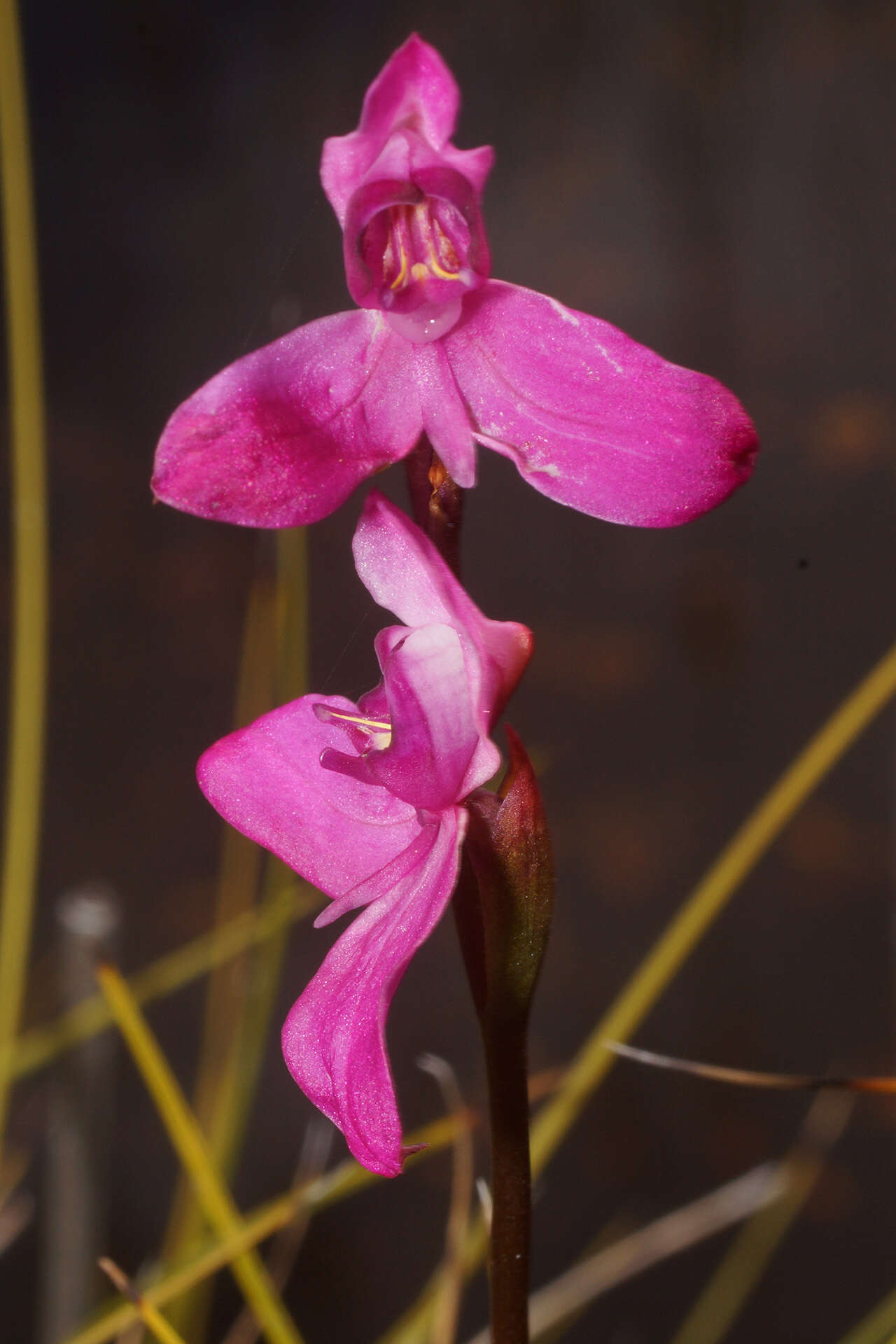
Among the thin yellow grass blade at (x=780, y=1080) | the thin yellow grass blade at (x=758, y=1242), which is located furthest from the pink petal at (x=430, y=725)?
the thin yellow grass blade at (x=758, y=1242)

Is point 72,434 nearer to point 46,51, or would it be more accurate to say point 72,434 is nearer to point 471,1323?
point 46,51

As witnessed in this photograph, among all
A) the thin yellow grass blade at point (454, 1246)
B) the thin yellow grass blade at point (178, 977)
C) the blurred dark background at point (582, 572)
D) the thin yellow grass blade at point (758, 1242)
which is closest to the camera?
the thin yellow grass blade at point (454, 1246)

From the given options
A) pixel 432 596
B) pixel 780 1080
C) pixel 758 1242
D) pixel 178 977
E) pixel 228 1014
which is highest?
pixel 432 596

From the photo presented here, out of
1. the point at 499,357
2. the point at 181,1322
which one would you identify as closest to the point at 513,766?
the point at 499,357

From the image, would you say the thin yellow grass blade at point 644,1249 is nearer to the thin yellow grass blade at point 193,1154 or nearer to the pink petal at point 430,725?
the thin yellow grass blade at point 193,1154

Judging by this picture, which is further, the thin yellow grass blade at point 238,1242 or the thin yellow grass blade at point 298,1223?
the thin yellow grass blade at point 298,1223

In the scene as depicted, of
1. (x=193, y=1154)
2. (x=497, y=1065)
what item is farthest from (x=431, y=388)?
(x=193, y=1154)

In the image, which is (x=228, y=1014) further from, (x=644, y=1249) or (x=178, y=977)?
(x=644, y=1249)
